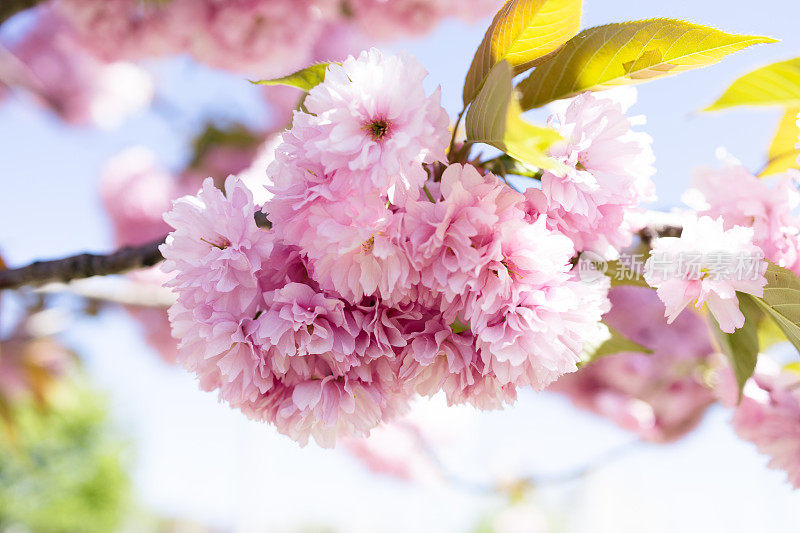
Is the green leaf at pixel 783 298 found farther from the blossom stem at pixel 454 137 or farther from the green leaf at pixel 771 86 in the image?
the blossom stem at pixel 454 137

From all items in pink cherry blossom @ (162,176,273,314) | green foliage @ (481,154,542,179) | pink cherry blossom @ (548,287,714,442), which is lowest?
pink cherry blossom @ (548,287,714,442)

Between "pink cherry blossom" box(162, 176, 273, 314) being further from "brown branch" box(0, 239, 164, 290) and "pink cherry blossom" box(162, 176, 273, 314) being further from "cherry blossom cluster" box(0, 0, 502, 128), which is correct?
"cherry blossom cluster" box(0, 0, 502, 128)

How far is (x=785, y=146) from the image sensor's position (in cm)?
60

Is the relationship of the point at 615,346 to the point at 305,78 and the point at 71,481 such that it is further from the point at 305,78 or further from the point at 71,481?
the point at 71,481

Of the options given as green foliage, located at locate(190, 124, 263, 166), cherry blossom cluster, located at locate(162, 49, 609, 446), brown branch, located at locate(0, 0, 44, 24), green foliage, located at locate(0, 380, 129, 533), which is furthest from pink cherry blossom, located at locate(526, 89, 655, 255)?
green foliage, located at locate(0, 380, 129, 533)

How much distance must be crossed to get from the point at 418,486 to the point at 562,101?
3330 mm

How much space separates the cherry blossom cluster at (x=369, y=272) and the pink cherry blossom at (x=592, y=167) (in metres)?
0.02

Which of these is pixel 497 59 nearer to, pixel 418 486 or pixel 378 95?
pixel 378 95

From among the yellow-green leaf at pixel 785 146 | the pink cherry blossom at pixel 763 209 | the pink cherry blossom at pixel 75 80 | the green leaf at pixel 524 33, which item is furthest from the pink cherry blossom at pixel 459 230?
the pink cherry blossom at pixel 75 80

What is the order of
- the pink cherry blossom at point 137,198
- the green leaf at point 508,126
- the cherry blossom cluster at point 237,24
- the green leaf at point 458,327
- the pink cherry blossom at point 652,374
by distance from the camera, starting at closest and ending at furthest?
the green leaf at point 508,126 < the green leaf at point 458,327 < the cherry blossom cluster at point 237,24 < the pink cherry blossom at point 652,374 < the pink cherry blossom at point 137,198

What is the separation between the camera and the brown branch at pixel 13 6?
937 mm

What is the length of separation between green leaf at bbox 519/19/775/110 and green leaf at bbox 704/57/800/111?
0.11m

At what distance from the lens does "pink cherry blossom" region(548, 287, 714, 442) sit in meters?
1.69

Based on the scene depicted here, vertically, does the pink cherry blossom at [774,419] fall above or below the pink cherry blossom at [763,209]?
below
